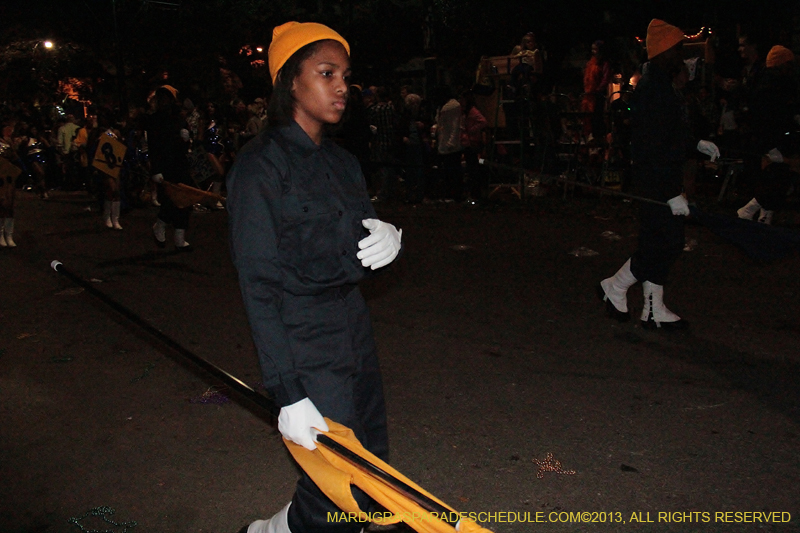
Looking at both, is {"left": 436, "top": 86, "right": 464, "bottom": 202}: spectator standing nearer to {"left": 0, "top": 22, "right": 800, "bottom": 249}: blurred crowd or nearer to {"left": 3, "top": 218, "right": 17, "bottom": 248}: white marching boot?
{"left": 0, "top": 22, "right": 800, "bottom": 249}: blurred crowd

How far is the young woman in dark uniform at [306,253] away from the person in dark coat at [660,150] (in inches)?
138

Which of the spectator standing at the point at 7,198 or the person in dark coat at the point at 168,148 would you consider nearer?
the person in dark coat at the point at 168,148

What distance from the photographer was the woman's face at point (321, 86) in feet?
8.85

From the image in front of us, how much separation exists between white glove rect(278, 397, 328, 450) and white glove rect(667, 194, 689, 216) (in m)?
3.89

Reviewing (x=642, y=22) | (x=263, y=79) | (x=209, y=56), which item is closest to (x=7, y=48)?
(x=209, y=56)

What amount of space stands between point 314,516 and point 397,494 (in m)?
0.57

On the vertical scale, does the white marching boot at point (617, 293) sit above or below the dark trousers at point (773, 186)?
below

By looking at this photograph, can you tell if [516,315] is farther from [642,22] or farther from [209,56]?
[209,56]

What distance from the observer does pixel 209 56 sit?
28109 mm

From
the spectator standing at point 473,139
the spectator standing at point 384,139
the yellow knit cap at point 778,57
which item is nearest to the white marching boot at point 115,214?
the spectator standing at point 384,139

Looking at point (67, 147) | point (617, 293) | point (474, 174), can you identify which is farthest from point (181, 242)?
point (67, 147)

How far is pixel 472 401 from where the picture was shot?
4918 mm

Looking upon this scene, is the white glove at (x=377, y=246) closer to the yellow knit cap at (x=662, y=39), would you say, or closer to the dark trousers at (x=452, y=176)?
the yellow knit cap at (x=662, y=39)

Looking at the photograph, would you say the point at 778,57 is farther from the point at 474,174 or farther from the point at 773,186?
the point at 474,174
